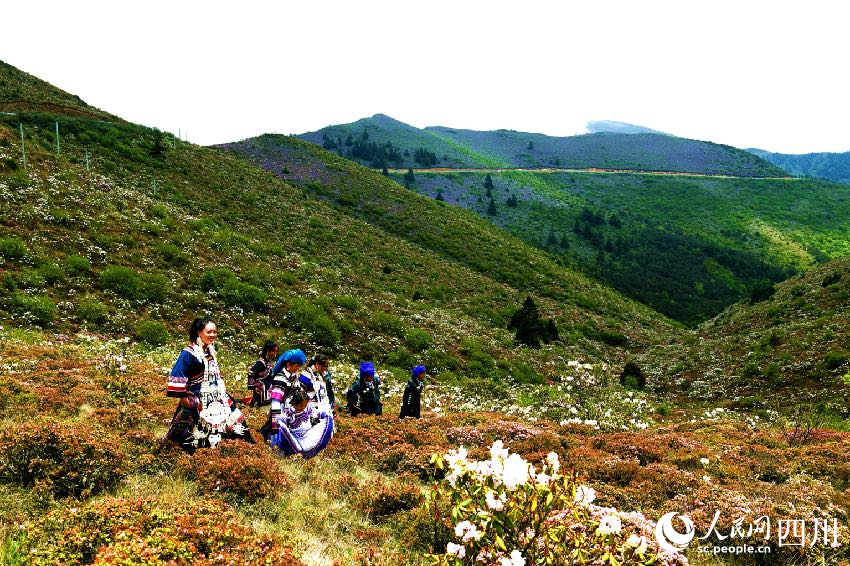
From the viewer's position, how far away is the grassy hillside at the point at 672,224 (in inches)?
2783

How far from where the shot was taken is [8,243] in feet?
69.5

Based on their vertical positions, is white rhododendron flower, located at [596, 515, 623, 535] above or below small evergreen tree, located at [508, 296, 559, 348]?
above

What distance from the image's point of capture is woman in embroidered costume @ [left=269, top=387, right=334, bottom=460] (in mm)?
9117

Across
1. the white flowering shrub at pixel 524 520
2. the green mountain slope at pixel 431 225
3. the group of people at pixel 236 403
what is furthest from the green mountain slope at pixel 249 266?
the white flowering shrub at pixel 524 520

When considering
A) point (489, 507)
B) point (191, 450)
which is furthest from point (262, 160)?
point (489, 507)

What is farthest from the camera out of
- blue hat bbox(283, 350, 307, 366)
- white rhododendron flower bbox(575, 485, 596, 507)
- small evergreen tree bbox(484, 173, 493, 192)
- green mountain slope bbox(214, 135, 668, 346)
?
small evergreen tree bbox(484, 173, 493, 192)

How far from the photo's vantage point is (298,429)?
924cm

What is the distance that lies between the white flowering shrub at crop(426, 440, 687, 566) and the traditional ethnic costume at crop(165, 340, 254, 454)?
5.26m

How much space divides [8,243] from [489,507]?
26.2m

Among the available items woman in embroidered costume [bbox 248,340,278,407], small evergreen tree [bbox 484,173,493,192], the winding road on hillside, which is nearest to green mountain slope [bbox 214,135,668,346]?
small evergreen tree [bbox 484,173,493,192]

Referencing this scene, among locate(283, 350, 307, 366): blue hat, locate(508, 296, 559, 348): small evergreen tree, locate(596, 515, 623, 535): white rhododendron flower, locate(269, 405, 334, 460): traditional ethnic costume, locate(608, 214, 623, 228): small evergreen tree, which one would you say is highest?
locate(608, 214, 623, 228): small evergreen tree

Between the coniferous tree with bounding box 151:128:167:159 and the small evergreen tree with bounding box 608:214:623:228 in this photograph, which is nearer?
the coniferous tree with bounding box 151:128:167:159

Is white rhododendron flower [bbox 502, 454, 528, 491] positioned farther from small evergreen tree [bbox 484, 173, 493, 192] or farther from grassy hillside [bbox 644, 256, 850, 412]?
small evergreen tree [bbox 484, 173, 493, 192]

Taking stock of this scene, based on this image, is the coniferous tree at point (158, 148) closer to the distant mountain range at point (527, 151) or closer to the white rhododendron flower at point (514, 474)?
the white rhododendron flower at point (514, 474)
